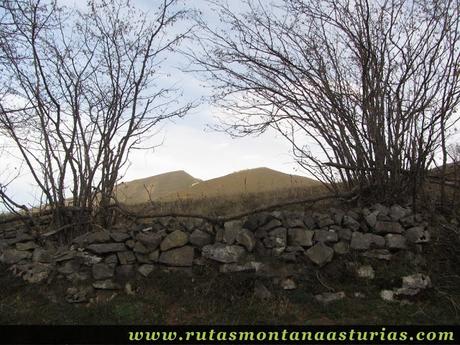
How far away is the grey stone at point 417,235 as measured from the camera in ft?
18.3

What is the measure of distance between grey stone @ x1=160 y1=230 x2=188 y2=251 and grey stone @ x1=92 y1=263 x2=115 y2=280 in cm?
70

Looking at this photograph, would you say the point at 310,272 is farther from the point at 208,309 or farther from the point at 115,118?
the point at 115,118

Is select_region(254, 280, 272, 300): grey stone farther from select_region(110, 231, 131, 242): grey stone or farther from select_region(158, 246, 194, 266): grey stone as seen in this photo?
select_region(110, 231, 131, 242): grey stone

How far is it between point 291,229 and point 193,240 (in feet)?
4.27

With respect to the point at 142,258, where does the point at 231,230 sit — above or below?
above

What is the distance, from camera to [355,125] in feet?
21.9

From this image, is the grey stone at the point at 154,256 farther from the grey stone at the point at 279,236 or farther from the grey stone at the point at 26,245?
the grey stone at the point at 26,245

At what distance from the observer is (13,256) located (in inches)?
224

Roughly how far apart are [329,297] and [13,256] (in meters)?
4.18

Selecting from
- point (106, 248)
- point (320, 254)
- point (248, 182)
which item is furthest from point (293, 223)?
point (248, 182)

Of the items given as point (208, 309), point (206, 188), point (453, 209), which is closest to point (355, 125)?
point (453, 209)

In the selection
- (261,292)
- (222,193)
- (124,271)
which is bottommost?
(261,292)

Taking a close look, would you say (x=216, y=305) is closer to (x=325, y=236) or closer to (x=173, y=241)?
(x=173, y=241)

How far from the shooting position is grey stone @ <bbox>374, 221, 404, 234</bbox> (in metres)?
5.61
